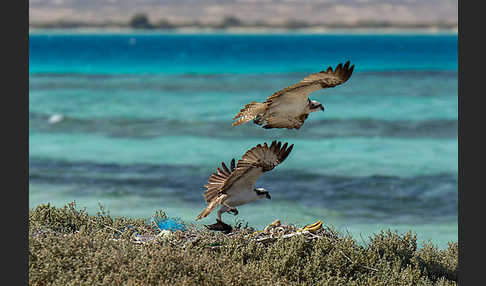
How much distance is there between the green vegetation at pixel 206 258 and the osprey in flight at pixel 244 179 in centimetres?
54

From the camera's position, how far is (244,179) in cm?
727

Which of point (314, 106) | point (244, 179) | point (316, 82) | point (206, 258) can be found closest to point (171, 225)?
point (206, 258)

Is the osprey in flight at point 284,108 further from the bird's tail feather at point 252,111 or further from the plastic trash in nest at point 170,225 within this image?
the plastic trash in nest at point 170,225

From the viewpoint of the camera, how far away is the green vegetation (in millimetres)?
6746

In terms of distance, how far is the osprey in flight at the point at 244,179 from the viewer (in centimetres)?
704

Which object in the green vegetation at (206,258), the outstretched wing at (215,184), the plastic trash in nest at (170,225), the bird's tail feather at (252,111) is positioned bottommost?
the green vegetation at (206,258)

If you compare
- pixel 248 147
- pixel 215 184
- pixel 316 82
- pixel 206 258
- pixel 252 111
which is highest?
pixel 248 147

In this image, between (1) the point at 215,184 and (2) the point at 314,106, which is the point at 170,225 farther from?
(2) the point at 314,106

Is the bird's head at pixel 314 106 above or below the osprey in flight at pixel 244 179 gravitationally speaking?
above

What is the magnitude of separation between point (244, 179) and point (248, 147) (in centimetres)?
1519

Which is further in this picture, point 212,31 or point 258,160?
point 212,31

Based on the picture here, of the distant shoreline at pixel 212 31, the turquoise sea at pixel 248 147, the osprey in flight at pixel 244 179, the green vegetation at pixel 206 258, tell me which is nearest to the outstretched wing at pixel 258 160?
the osprey in flight at pixel 244 179

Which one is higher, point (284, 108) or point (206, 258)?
point (284, 108)

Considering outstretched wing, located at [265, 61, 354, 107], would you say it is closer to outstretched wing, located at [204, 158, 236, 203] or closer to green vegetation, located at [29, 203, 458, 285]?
outstretched wing, located at [204, 158, 236, 203]
